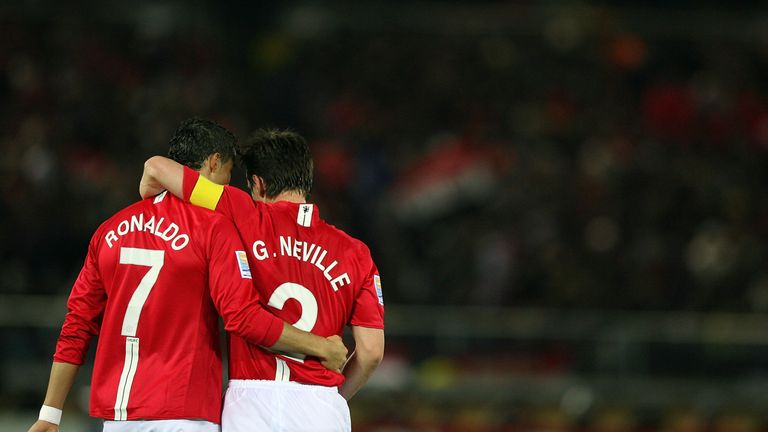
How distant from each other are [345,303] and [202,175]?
738 millimetres

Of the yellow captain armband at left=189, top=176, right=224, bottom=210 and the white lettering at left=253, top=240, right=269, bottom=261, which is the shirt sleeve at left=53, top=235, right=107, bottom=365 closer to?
the yellow captain armband at left=189, top=176, right=224, bottom=210

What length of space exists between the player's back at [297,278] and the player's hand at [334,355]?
0.15 feet

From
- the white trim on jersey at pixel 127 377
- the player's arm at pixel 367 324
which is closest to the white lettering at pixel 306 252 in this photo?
Result: the player's arm at pixel 367 324

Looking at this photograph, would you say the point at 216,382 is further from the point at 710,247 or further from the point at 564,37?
the point at 564,37

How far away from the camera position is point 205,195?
4.20 metres

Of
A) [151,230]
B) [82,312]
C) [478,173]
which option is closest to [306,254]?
[151,230]

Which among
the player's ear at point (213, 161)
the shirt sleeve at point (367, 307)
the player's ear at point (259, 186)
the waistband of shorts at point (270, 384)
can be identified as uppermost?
the player's ear at point (213, 161)

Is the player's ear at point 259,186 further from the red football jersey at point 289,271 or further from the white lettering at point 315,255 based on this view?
the white lettering at point 315,255

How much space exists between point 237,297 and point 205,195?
434 mm

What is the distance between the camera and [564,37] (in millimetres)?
14336

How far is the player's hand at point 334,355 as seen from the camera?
422 centimetres

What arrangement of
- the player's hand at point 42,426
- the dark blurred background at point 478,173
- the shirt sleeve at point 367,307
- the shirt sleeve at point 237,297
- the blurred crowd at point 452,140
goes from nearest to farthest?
the shirt sleeve at point 237,297 < the player's hand at point 42,426 < the shirt sleeve at point 367,307 < the dark blurred background at point 478,173 < the blurred crowd at point 452,140

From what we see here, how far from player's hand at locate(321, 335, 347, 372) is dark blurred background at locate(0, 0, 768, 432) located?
193 inches

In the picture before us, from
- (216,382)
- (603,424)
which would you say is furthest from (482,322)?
(216,382)
